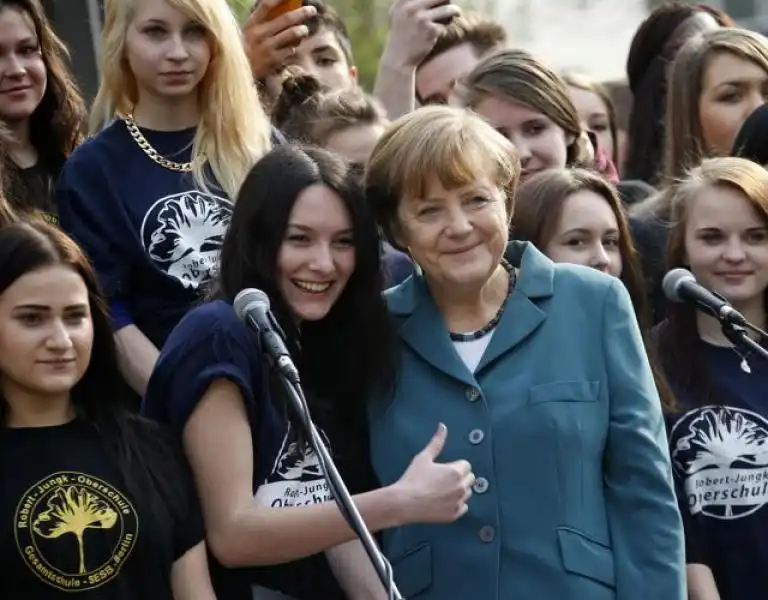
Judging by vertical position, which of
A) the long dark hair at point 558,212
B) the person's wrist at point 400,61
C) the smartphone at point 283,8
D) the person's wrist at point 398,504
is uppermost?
the smartphone at point 283,8

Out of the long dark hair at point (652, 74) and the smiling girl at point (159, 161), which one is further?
the long dark hair at point (652, 74)

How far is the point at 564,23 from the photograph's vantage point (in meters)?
13.8

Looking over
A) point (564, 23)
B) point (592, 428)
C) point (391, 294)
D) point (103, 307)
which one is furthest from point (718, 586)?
point (564, 23)

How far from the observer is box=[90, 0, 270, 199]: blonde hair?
4848 millimetres

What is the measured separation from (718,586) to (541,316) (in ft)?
2.81

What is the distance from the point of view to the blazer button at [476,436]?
4129 millimetres

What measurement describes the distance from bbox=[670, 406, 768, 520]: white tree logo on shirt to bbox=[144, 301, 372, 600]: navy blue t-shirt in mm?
802

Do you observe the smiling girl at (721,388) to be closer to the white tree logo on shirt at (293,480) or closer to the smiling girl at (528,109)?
the smiling girl at (528,109)

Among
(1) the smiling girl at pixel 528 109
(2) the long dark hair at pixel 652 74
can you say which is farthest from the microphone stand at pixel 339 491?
(2) the long dark hair at pixel 652 74

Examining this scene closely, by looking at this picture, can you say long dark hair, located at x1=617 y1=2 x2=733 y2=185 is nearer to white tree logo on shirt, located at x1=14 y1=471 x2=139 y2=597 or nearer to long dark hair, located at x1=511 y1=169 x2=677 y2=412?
long dark hair, located at x1=511 y1=169 x2=677 y2=412

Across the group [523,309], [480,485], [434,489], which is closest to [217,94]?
[523,309]

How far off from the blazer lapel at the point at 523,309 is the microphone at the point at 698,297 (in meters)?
0.30

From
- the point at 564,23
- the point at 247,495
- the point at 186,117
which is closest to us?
the point at 247,495

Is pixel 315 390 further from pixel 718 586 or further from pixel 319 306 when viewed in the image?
pixel 718 586
